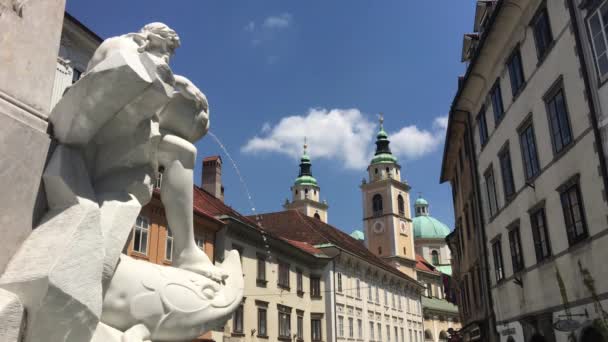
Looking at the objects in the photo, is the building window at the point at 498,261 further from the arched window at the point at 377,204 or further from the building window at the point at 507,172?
the arched window at the point at 377,204

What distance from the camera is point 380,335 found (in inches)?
2044

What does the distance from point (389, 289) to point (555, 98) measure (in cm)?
4185

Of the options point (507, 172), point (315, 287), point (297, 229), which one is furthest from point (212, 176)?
point (507, 172)

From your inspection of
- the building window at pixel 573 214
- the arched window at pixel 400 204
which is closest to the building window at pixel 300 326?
the building window at pixel 573 214

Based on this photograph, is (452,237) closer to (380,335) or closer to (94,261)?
(380,335)

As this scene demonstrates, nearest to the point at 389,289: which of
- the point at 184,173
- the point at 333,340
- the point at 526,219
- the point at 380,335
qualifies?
the point at 380,335

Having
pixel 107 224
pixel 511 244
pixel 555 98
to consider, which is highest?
pixel 555 98

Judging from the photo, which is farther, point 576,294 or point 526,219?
point 526,219

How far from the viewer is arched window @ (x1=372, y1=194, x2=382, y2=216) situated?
93.7 m

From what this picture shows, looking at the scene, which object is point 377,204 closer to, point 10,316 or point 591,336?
point 591,336

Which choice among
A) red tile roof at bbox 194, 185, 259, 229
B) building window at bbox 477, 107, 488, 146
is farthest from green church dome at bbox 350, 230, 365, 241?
building window at bbox 477, 107, 488, 146

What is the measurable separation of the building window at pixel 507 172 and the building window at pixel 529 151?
5.40 feet

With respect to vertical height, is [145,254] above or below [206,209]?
below

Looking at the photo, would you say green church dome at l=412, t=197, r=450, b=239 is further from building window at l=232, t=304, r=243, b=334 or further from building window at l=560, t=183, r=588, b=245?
building window at l=560, t=183, r=588, b=245
